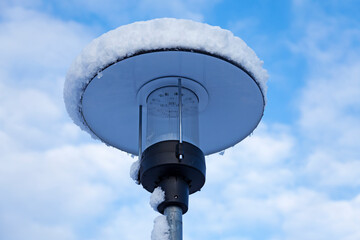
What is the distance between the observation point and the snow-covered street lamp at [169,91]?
3.50m

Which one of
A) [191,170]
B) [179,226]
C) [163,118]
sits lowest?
[179,226]

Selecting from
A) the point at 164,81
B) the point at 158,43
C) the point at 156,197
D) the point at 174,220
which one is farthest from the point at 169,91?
the point at 174,220

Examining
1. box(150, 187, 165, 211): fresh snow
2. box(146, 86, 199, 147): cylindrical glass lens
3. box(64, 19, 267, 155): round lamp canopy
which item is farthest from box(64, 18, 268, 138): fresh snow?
box(150, 187, 165, 211): fresh snow

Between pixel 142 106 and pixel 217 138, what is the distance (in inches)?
31.5

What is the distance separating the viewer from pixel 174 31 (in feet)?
11.4

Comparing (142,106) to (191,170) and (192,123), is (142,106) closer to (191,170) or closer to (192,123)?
(192,123)

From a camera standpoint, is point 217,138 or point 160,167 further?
point 217,138

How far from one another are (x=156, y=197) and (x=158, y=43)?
40.6 inches

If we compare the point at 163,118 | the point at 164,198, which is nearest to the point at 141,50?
the point at 163,118

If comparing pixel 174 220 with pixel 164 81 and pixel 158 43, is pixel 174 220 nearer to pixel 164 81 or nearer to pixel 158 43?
pixel 164 81

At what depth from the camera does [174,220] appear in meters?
3.55

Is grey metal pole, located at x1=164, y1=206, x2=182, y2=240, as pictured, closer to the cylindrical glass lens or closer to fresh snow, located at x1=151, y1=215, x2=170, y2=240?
fresh snow, located at x1=151, y1=215, x2=170, y2=240

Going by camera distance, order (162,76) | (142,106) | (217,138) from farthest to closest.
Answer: (217,138) → (142,106) → (162,76)

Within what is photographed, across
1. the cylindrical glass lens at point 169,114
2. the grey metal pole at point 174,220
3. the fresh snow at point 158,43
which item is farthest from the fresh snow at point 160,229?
the fresh snow at point 158,43
